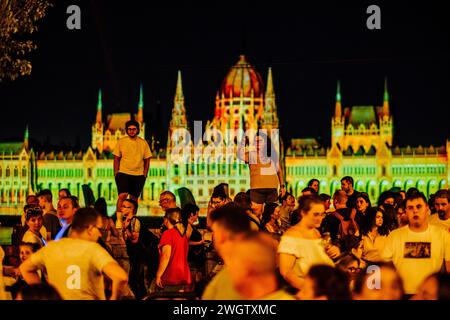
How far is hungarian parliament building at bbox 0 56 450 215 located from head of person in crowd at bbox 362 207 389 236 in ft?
281

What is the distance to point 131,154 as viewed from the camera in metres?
15.0

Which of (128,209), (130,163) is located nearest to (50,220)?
(128,209)

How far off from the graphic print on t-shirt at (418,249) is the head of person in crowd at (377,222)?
2243mm

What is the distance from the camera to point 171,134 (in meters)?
111

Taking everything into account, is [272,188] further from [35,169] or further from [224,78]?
[224,78]

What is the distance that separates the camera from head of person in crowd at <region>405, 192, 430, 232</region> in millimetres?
9570

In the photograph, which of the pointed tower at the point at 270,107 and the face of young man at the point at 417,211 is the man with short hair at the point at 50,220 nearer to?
the face of young man at the point at 417,211

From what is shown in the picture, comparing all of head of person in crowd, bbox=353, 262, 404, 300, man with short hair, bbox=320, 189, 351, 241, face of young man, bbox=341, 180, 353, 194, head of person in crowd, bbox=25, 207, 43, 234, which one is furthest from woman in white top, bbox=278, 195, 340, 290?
face of young man, bbox=341, 180, 353, 194

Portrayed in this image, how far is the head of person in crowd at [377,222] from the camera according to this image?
1206 cm

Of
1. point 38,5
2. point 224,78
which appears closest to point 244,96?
point 224,78

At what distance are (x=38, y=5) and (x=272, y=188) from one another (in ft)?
22.1

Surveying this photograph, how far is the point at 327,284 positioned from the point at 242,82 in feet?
393

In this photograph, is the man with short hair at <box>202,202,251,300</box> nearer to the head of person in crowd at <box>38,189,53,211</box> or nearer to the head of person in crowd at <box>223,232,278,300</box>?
the head of person in crowd at <box>223,232,278,300</box>

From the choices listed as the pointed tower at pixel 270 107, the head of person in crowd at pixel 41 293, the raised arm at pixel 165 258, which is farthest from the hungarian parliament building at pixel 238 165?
the head of person in crowd at pixel 41 293
